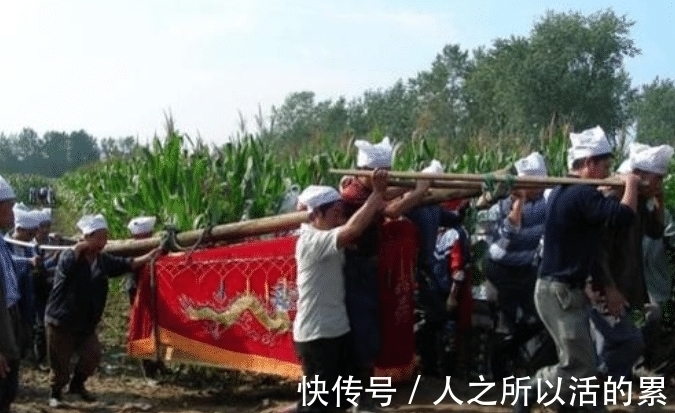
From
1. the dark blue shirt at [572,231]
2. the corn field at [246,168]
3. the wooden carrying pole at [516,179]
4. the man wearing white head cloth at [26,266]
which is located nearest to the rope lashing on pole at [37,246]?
the man wearing white head cloth at [26,266]

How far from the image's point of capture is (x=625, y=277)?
20.8 feet

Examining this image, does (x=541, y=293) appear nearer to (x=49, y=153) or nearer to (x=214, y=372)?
(x=214, y=372)

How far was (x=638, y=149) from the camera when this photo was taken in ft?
20.8

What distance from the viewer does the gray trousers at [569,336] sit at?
19.7 feet

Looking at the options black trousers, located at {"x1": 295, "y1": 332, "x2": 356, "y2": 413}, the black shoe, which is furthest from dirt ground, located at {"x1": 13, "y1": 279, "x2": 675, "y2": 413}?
black trousers, located at {"x1": 295, "y1": 332, "x2": 356, "y2": 413}

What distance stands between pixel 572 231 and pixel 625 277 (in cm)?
59

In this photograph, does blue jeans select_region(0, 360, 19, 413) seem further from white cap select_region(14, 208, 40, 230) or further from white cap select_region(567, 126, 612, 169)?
white cap select_region(14, 208, 40, 230)

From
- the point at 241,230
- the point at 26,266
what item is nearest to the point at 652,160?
the point at 241,230

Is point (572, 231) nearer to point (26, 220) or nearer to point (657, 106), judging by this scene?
point (26, 220)

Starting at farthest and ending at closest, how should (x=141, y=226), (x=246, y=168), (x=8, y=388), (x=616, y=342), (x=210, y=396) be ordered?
(x=246, y=168), (x=141, y=226), (x=210, y=396), (x=616, y=342), (x=8, y=388)

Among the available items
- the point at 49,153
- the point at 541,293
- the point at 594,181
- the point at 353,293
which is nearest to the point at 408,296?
the point at 353,293

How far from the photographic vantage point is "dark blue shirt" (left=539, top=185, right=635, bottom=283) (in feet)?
19.1

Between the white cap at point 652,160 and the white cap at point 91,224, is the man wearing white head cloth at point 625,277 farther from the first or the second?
the white cap at point 91,224

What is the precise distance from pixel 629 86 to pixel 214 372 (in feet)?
175
